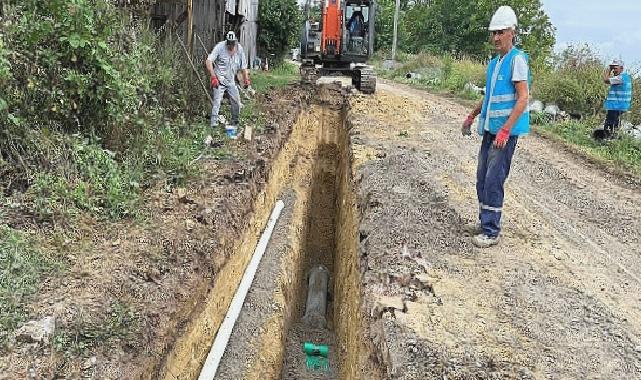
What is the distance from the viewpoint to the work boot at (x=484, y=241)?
229 inches

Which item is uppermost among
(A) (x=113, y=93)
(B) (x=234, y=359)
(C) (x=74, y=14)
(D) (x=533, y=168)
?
(C) (x=74, y=14)

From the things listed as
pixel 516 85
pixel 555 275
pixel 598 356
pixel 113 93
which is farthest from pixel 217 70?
pixel 598 356

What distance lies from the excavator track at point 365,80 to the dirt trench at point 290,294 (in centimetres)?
446

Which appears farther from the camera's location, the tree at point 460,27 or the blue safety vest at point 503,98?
the tree at point 460,27

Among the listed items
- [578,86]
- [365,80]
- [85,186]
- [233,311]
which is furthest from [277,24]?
[85,186]

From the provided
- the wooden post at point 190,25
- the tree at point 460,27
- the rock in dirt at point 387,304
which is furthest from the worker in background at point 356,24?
the tree at point 460,27

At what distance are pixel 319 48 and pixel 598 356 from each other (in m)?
13.5

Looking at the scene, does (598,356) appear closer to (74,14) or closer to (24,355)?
(24,355)

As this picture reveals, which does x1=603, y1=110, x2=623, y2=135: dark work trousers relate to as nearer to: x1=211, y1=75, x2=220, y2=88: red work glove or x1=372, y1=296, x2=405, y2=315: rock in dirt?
x1=211, y1=75, x2=220, y2=88: red work glove

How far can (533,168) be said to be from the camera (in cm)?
952

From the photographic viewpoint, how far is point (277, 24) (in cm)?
2534

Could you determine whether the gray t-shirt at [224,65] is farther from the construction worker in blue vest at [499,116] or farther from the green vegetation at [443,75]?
the green vegetation at [443,75]

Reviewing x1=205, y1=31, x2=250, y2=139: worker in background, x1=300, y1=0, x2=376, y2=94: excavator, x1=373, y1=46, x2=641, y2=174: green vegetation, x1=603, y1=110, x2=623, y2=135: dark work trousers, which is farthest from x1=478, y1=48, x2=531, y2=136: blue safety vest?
x1=300, y1=0, x2=376, y2=94: excavator

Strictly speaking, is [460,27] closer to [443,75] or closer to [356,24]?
[443,75]
